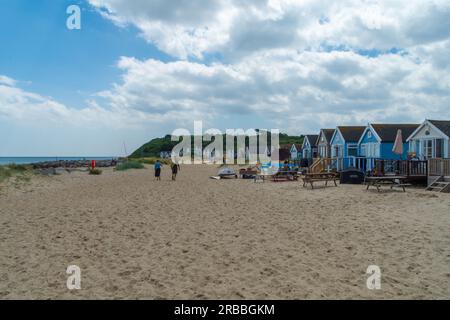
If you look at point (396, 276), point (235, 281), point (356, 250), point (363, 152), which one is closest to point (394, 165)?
point (363, 152)

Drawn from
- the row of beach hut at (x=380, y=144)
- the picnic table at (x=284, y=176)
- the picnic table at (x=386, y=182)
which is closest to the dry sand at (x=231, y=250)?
the picnic table at (x=386, y=182)

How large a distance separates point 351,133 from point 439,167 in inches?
569

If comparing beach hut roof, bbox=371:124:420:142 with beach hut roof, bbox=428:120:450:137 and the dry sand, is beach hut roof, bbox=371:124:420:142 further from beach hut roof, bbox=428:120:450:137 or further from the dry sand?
the dry sand

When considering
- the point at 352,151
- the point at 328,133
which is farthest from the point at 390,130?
the point at 328,133

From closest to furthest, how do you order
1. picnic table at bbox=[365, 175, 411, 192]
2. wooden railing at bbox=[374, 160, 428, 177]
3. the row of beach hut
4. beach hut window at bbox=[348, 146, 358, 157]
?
picnic table at bbox=[365, 175, 411, 192]
wooden railing at bbox=[374, 160, 428, 177]
the row of beach hut
beach hut window at bbox=[348, 146, 358, 157]

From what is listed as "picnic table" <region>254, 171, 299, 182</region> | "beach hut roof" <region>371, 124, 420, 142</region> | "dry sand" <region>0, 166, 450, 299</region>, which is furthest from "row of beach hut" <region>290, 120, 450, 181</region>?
"dry sand" <region>0, 166, 450, 299</region>

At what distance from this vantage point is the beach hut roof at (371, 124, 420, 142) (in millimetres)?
24547

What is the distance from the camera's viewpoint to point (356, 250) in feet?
22.0

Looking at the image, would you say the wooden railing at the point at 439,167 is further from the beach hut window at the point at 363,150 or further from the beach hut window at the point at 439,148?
the beach hut window at the point at 363,150

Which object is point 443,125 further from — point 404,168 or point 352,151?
point 352,151

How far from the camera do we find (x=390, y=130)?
25547mm

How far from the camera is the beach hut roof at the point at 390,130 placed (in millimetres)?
24547

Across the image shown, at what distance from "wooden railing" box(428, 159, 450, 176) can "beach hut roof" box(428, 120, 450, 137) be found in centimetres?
314
